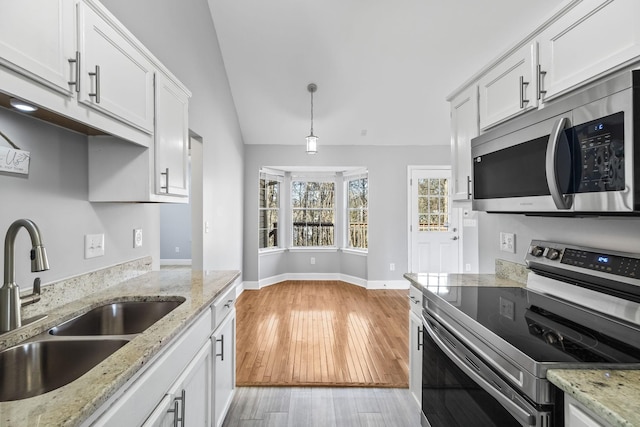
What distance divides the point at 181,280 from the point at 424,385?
153 centimetres

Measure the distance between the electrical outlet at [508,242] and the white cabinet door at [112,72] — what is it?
7.09 ft

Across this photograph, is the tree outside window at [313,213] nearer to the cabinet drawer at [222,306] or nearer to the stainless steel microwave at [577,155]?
the cabinet drawer at [222,306]

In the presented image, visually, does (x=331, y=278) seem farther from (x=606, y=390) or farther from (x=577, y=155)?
(x=606, y=390)

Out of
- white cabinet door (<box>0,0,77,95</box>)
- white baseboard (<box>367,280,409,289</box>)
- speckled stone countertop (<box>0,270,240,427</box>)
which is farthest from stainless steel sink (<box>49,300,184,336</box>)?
white baseboard (<box>367,280,409,289</box>)

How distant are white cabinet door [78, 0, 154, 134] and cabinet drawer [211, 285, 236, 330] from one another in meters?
0.97

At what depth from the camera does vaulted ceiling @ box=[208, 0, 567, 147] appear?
3.18m

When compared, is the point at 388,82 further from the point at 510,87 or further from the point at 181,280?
the point at 181,280

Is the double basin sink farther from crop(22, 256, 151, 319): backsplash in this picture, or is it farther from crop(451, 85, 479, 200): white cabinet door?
crop(451, 85, 479, 200): white cabinet door

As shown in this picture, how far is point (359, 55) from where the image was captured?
369 cm

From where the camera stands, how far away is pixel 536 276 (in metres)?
Answer: 1.68

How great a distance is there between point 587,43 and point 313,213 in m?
4.88

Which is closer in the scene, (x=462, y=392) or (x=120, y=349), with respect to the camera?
(x=120, y=349)

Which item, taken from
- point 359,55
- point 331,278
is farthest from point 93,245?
point 331,278

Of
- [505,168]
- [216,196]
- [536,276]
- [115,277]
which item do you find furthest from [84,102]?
[216,196]
